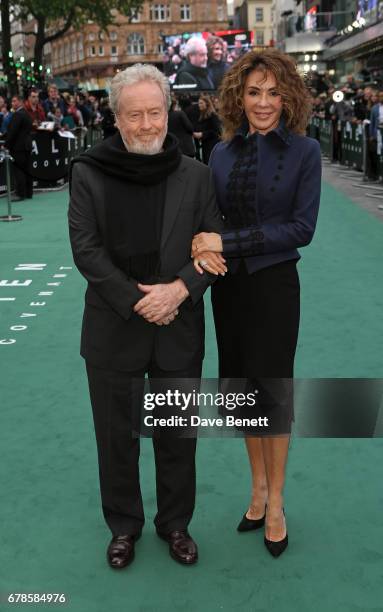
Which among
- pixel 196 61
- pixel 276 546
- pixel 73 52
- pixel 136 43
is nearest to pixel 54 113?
pixel 276 546

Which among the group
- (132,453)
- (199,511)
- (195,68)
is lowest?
(199,511)

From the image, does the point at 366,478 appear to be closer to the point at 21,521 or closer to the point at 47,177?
the point at 21,521

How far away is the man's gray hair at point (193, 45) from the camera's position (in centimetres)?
5788

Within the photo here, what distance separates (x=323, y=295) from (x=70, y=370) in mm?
2930

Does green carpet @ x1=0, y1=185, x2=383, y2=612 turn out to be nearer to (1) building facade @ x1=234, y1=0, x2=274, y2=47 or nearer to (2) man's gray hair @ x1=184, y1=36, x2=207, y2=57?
(2) man's gray hair @ x1=184, y1=36, x2=207, y2=57

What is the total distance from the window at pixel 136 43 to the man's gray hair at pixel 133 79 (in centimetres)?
11494

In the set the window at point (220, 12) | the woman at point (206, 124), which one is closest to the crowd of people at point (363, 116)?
the woman at point (206, 124)

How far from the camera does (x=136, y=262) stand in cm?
269

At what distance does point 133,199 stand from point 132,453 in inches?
39.5

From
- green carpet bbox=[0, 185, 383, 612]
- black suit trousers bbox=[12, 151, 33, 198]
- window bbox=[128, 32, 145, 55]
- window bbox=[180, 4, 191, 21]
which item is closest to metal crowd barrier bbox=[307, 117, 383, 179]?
black suit trousers bbox=[12, 151, 33, 198]

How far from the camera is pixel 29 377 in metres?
5.13

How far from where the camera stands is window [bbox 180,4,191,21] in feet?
361

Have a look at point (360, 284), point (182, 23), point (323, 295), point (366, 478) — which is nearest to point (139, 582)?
point (366, 478)

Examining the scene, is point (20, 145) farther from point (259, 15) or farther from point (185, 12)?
point (259, 15)
